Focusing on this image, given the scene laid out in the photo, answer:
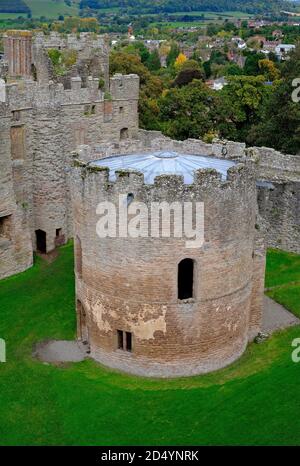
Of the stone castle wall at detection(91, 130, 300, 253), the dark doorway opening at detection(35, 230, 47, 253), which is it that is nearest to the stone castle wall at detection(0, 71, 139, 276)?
the dark doorway opening at detection(35, 230, 47, 253)

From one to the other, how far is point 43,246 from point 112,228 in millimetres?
14273

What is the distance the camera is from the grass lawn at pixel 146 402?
1933 centimetres

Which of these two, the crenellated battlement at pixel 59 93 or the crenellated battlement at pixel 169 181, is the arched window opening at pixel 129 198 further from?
the crenellated battlement at pixel 59 93

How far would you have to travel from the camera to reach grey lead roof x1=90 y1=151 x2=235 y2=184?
72.4 ft

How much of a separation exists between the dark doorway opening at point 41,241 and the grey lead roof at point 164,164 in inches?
436

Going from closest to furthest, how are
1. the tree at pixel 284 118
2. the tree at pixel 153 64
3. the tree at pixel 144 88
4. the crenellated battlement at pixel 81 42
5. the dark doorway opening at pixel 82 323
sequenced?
the dark doorway opening at pixel 82 323, the crenellated battlement at pixel 81 42, the tree at pixel 284 118, the tree at pixel 144 88, the tree at pixel 153 64

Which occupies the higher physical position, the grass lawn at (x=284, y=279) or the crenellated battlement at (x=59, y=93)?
the crenellated battlement at (x=59, y=93)

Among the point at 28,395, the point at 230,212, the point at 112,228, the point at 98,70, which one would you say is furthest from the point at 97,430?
the point at 98,70

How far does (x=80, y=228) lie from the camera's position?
22.4 m

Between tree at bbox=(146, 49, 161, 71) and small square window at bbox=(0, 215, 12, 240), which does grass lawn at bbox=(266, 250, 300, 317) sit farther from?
tree at bbox=(146, 49, 161, 71)

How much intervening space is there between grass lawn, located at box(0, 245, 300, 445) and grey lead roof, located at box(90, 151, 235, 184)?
6449mm

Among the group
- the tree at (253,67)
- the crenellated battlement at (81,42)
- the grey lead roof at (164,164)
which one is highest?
the crenellated battlement at (81,42)

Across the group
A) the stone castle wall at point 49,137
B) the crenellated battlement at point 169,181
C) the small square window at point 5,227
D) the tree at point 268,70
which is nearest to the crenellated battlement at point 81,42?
the stone castle wall at point 49,137

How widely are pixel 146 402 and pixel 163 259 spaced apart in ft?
14.3
